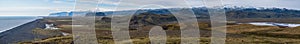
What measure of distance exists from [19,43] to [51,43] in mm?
8106

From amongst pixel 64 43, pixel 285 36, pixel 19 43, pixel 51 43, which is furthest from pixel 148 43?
pixel 285 36

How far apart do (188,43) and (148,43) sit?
3650mm

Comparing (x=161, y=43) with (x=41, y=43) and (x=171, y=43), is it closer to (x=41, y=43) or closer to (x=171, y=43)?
(x=171, y=43)

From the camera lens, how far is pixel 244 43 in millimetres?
36969

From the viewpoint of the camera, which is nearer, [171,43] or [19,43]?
[171,43]

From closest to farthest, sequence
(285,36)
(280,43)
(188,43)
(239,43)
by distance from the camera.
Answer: (188,43) → (239,43) → (280,43) → (285,36)

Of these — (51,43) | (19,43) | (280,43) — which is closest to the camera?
(280,43)

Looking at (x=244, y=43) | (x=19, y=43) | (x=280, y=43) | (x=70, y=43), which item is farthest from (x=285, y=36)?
(x=19, y=43)

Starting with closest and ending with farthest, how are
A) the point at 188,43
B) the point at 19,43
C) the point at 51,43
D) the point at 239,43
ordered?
the point at 188,43 → the point at 239,43 → the point at 51,43 → the point at 19,43

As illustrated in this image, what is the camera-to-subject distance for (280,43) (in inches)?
1543

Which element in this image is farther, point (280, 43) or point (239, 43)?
point (280, 43)

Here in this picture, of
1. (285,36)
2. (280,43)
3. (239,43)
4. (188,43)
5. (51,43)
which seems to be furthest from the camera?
(285,36)

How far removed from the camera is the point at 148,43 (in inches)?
1393

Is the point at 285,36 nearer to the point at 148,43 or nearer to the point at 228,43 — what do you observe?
the point at 228,43
